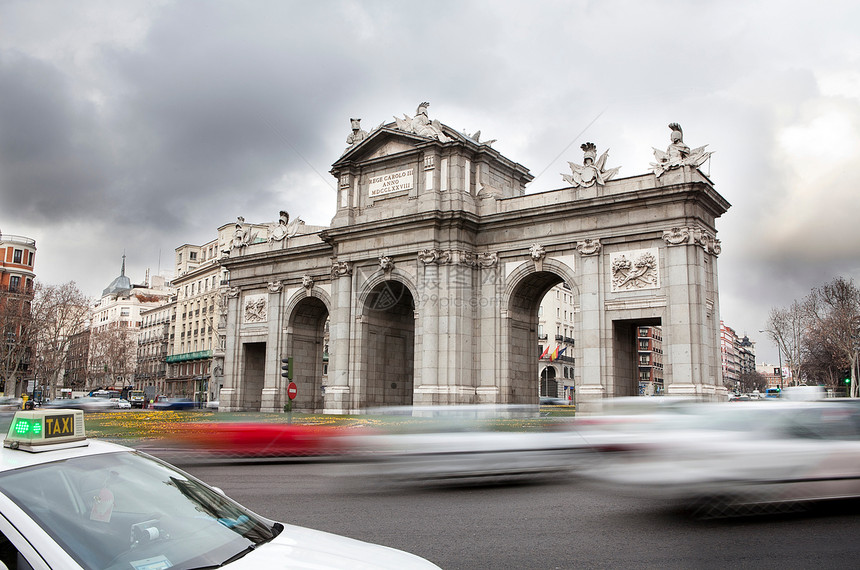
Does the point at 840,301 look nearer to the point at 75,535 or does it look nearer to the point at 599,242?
the point at 599,242

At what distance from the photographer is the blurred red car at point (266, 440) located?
1560 centimetres

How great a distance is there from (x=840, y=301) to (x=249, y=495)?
2444 inches

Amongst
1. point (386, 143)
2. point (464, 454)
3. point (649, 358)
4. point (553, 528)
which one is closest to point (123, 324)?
point (649, 358)

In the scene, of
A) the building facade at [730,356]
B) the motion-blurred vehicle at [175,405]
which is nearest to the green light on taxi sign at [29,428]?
the motion-blurred vehicle at [175,405]

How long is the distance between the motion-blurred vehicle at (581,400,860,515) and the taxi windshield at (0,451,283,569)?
6.16 m

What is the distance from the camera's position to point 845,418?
943cm

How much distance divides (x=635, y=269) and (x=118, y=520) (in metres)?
28.4

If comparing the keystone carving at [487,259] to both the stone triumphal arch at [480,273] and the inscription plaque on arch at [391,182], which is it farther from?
the inscription plaque on arch at [391,182]

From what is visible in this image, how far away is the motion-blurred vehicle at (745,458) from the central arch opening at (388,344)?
27.4 m

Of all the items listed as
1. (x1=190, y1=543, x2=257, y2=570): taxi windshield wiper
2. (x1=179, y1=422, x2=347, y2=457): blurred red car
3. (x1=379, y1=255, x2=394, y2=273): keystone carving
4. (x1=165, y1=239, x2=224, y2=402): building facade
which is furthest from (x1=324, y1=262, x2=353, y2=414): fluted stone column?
(x1=165, y1=239, x2=224, y2=402): building facade

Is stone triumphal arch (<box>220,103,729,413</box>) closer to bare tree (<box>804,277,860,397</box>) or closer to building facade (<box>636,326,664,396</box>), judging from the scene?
bare tree (<box>804,277,860,397</box>)

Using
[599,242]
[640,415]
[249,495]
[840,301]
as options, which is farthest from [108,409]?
[840,301]

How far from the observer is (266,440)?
1650 cm

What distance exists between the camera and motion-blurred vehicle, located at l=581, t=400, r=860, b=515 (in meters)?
8.72
